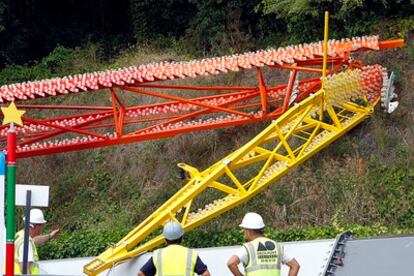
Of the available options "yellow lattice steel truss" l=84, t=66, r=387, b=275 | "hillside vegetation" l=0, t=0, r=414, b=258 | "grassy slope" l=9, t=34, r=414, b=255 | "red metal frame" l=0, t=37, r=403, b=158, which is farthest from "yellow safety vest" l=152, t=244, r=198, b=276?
"grassy slope" l=9, t=34, r=414, b=255

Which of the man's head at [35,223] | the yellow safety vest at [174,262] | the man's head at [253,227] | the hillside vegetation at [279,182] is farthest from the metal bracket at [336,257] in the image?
the hillside vegetation at [279,182]

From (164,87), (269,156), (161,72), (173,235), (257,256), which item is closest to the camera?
(173,235)

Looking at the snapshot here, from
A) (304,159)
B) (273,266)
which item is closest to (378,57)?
(304,159)

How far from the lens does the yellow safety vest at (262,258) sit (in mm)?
8156

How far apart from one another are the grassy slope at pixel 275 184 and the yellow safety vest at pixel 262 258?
653 centimetres

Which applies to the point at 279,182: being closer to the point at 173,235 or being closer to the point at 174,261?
the point at 173,235

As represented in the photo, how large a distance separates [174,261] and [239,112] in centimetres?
767

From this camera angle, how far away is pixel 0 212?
26.6 feet

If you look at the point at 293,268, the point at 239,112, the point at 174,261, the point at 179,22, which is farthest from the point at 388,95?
the point at 179,22

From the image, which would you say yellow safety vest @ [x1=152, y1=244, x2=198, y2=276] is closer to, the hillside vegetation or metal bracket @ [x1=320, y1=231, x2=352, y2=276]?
metal bracket @ [x1=320, y1=231, x2=352, y2=276]

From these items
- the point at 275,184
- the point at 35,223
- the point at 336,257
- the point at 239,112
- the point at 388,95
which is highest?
the point at 388,95

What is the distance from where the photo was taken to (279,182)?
15.9 m

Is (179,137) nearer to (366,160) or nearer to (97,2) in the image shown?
(366,160)

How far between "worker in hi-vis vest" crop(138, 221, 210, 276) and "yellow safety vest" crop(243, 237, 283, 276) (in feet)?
1.58
